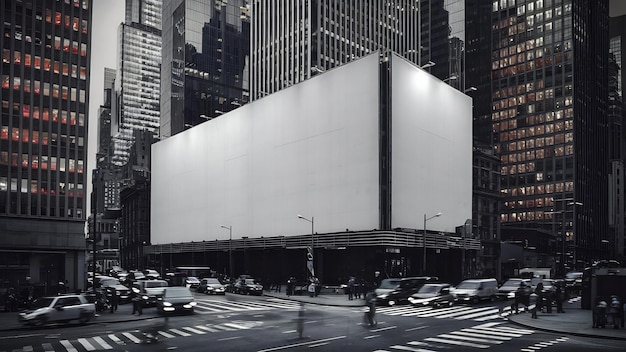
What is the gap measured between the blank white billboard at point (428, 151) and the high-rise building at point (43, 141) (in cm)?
4578

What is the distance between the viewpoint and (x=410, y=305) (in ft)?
135

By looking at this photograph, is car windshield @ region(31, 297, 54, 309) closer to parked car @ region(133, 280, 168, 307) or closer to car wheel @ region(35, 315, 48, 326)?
car wheel @ region(35, 315, 48, 326)

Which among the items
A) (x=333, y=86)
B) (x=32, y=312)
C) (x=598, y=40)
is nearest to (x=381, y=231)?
(x=333, y=86)

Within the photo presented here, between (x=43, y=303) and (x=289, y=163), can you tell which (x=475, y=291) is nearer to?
(x=43, y=303)

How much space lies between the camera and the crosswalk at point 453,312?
106 feet

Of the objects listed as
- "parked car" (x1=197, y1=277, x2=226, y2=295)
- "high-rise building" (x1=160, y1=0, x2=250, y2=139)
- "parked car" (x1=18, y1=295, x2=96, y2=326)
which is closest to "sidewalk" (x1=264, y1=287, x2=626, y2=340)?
"parked car" (x1=18, y1=295, x2=96, y2=326)

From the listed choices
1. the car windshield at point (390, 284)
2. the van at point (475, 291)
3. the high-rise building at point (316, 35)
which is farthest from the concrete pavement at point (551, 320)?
the high-rise building at point (316, 35)

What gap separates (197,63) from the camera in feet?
606

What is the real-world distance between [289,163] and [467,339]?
5306 centimetres

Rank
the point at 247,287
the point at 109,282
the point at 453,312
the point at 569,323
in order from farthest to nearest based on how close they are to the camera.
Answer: the point at 247,287
the point at 109,282
the point at 453,312
the point at 569,323

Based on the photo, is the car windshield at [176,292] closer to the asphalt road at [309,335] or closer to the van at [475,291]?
the asphalt road at [309,335]

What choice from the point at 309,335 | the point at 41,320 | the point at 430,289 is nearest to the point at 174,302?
the point at 41,320

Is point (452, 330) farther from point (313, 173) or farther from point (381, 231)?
point (313, 173)

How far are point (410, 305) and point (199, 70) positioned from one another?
155 m
